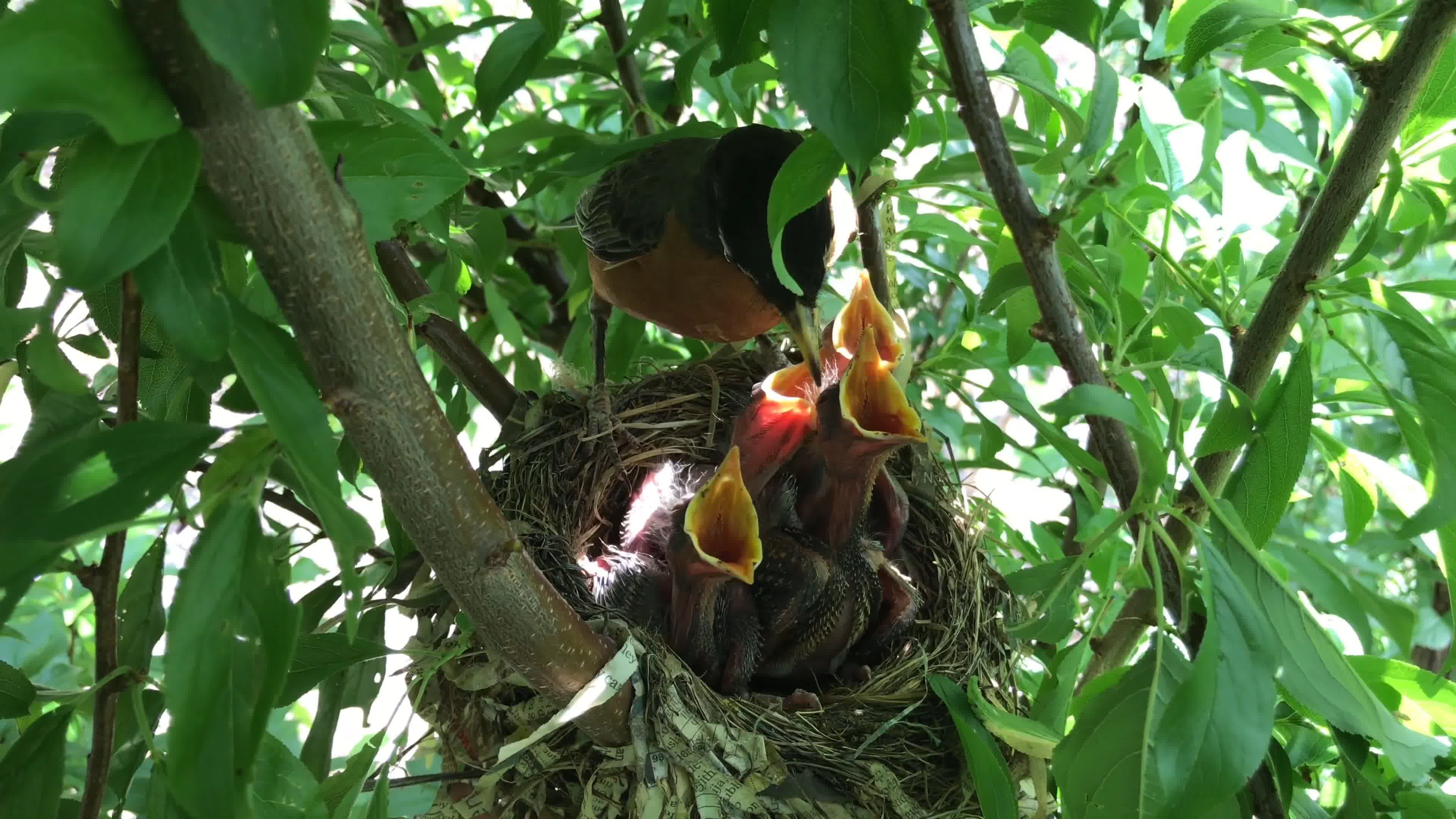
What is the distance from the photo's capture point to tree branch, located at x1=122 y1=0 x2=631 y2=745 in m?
0.43

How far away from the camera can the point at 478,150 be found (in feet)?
5.69

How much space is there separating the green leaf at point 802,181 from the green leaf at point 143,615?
51 centimetres

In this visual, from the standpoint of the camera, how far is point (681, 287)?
1435mm

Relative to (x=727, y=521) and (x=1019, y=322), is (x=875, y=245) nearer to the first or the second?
(x=1019, y=322)

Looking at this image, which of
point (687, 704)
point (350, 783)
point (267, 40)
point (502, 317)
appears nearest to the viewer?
point (267, 40)

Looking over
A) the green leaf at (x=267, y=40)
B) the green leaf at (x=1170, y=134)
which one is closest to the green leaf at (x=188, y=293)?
the green leaf at (x=267, y=40)

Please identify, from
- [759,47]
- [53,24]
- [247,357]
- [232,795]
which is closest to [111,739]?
[232,795]

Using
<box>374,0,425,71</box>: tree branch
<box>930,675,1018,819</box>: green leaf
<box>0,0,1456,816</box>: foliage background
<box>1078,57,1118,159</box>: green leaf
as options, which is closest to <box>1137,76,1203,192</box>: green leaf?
<box>0,0,1456,816</box>: foliage background

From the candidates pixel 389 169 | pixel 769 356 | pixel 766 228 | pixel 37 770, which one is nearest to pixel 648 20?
pixel 766 228

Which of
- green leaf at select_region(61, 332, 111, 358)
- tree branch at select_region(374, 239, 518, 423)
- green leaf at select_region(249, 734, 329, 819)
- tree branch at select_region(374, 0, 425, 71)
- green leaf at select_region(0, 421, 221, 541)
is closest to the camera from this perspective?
green leaf at select_region(0, 421, 221, 541)

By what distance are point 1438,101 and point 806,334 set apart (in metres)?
0.68

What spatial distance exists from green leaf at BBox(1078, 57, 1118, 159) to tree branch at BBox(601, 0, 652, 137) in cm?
62

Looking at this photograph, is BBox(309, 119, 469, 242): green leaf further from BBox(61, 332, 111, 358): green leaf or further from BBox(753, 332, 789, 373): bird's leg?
BBox(753, 332, 789, 373): bird's leg

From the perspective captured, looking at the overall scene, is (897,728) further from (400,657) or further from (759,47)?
(759,47)
